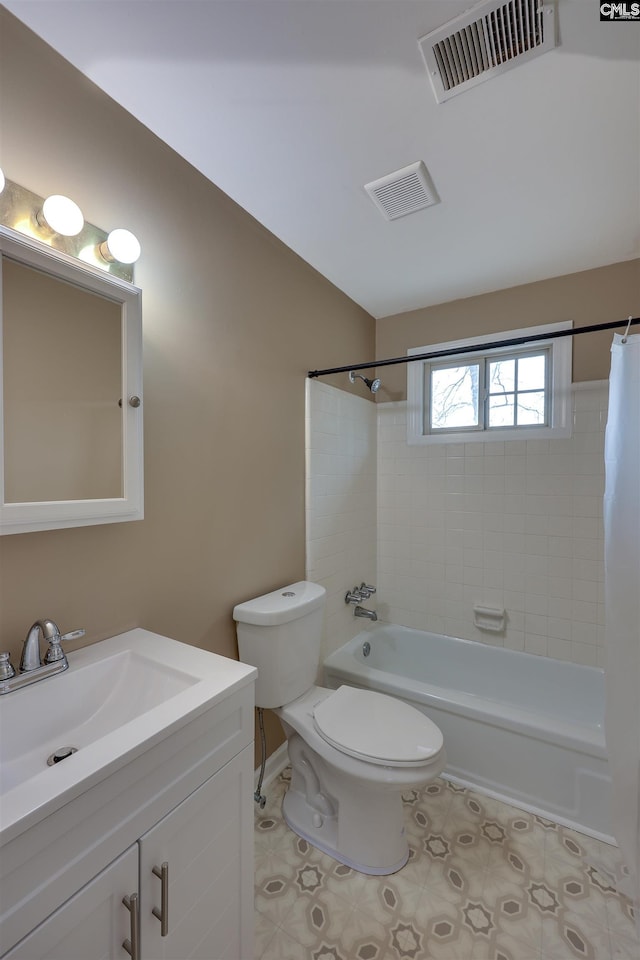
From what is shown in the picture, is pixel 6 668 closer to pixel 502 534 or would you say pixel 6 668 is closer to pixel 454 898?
pixel 454 898

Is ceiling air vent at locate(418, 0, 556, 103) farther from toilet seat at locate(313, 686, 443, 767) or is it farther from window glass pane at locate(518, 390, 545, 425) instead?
toilet seat at locate(313, 686, 443, 767)

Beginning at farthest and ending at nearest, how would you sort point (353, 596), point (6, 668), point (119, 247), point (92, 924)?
1. point (353, 596)
2. point (119, 247)
3. point (6, 668)
4. point (92, 924)

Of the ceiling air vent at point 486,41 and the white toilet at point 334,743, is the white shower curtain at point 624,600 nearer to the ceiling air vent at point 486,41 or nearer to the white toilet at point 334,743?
the white toilet at point 334,743

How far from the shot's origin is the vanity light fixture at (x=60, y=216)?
0.99 meters

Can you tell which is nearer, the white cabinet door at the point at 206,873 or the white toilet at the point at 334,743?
the white cabinet door at the point at 206,873

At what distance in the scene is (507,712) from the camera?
1.76 m

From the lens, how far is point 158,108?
1227 mm

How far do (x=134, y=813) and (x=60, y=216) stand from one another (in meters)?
1.33

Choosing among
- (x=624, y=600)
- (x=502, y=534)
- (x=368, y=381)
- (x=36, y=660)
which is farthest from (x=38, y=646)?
(x=502, y=534)

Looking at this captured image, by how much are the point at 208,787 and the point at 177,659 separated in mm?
297

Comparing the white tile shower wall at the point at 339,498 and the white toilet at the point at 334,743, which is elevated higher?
the white tile shower wall at the point at 339,498

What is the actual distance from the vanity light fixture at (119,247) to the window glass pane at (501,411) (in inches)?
81.9

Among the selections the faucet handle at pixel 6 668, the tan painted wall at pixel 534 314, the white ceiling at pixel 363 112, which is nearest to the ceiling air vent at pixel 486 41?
the white ceiling at pixel 363 112

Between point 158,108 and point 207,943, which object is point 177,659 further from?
point 158,108
